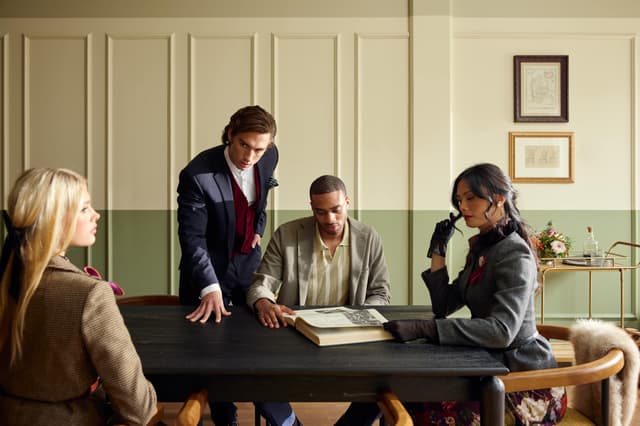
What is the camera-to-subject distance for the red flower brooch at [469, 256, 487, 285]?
170 cm

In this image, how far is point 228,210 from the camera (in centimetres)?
240

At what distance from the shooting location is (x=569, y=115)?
4270 millimetres

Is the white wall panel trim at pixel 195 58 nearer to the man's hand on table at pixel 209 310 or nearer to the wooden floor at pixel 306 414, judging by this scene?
the wooden floor at pixel 306 414

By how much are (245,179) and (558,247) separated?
97.6 inches

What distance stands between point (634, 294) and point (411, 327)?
3571 millimetres

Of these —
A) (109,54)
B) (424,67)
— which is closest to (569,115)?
(424,67)

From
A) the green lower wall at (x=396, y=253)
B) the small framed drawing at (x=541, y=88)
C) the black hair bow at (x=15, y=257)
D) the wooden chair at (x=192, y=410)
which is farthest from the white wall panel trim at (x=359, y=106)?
the black hair bow at (x=15, y=257)

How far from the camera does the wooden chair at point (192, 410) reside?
3.88 ft

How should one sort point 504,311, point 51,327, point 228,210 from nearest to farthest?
point 51,327 < point 504,311 < point 228,210

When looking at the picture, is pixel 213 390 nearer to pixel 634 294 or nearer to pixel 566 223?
pixel 566 223

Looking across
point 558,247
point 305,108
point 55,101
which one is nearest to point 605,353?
point 558,247

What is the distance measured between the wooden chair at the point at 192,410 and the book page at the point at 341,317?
0.43 metres

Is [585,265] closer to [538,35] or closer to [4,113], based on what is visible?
[538,35]

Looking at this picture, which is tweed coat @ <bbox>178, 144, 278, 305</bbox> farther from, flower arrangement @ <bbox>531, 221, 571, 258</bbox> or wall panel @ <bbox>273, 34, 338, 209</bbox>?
flower arrangement @ <bbox>531, 221, 571, 258</bbox>
